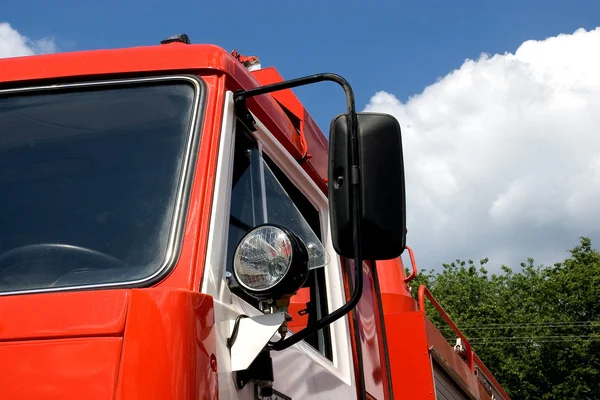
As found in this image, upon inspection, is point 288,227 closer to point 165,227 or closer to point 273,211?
point 273,211

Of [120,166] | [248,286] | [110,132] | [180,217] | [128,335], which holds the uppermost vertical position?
[110,132]

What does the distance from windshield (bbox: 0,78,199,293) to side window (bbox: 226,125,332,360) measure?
9.2 inches

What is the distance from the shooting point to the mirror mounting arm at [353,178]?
1.92 m

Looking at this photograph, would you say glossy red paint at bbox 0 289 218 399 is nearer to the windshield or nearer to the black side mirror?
the windshield

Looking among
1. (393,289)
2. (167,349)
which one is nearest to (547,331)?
(393,289)

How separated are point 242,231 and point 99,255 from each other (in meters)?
0.48

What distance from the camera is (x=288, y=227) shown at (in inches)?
105

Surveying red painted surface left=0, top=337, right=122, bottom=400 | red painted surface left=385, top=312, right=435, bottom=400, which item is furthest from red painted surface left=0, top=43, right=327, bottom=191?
red painted surface left=385, top=312, right=435, bottom=400

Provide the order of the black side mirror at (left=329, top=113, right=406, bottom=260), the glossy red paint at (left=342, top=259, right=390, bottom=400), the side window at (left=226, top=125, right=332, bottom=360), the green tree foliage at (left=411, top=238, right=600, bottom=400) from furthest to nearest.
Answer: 1. the green tree foliage at (left=411, top=238, right=600, bottom=400)
2. the glossy red paint at (left=342, top=259, right=390, bottom=400)
3. the side window at (left=226, top=125, right=332, bottom=360)
4. the black side mirror at (left=329, top=113, right=406, bottom=260)

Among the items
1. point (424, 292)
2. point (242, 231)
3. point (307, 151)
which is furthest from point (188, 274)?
point (424, 292)

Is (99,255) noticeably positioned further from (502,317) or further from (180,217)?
(502,317)

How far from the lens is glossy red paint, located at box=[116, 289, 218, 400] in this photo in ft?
5.17

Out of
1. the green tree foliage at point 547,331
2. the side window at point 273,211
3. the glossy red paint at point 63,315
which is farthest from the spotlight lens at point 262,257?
the green tree foliage at point 547,331

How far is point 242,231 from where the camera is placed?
2.29 m
